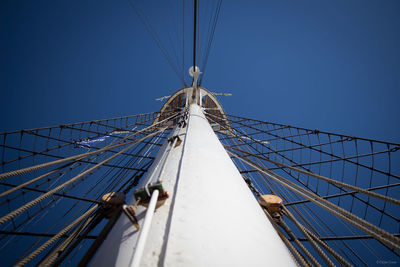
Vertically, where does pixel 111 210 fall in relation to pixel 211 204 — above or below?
below

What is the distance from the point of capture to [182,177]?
1295 millimetres

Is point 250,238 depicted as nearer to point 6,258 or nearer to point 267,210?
point 267,210

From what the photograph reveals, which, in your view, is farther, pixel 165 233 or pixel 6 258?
pixel 6 258

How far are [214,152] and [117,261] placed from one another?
1.32m

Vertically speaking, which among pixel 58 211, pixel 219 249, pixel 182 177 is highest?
pixel 182 177

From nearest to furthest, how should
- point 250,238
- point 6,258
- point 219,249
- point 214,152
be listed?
point 219,249, point 250,238, point 214,152, point 6,258

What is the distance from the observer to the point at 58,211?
4506cm

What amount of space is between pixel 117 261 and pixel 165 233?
261 millimetres

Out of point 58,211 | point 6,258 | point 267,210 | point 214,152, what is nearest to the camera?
point 214,152

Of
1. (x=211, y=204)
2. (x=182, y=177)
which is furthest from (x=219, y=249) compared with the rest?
(x=182, y=177)

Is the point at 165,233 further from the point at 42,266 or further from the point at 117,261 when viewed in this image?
the point at 42,266

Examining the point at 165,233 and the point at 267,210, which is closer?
the point at 165,233

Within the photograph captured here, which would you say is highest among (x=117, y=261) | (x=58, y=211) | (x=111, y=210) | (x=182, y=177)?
(x=182, y=177)

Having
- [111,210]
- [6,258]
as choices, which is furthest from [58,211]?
[111,210]
